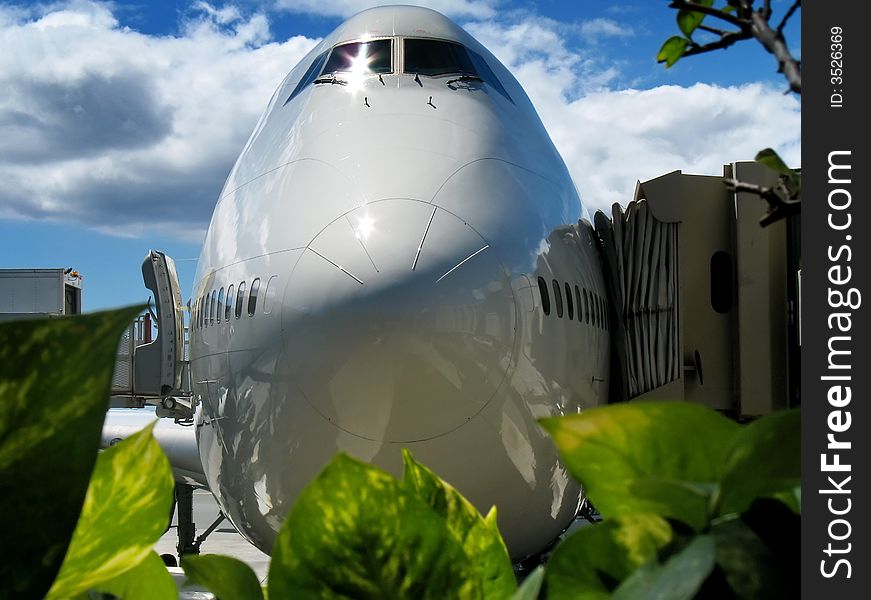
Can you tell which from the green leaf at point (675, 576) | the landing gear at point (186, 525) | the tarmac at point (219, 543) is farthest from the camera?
the tarmac at point (219, 543)

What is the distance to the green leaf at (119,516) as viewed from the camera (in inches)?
16.9

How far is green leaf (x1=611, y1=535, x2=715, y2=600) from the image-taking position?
0.33m

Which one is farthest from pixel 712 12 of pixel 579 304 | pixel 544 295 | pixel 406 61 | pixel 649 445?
pixel 406 61

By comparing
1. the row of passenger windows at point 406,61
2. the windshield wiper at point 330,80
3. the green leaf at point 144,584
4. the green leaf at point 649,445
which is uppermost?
the row of passenger windows at point 406,61

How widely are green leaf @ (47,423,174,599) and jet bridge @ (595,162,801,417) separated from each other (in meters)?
5.23

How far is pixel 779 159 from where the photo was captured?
50cm

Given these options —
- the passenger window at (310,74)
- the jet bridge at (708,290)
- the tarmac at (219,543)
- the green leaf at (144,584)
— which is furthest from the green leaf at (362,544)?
the tarmac at (219,543)

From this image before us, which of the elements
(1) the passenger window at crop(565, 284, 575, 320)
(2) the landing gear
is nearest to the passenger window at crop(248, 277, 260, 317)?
(1) the passenger window at crop(565, 284, 575, 320)

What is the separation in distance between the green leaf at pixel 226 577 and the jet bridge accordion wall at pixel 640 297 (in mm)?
4893

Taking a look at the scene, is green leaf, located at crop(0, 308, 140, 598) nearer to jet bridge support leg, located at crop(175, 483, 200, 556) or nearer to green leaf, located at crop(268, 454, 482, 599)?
green leaf, located at crop(268, 454, 482, 599)

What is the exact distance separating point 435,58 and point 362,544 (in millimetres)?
5446

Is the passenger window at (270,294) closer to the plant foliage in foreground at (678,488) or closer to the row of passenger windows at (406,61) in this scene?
the row of passenger windows at (406,61)

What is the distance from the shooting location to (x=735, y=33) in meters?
0.61

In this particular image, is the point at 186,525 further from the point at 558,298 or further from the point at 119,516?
the point at 119,516
